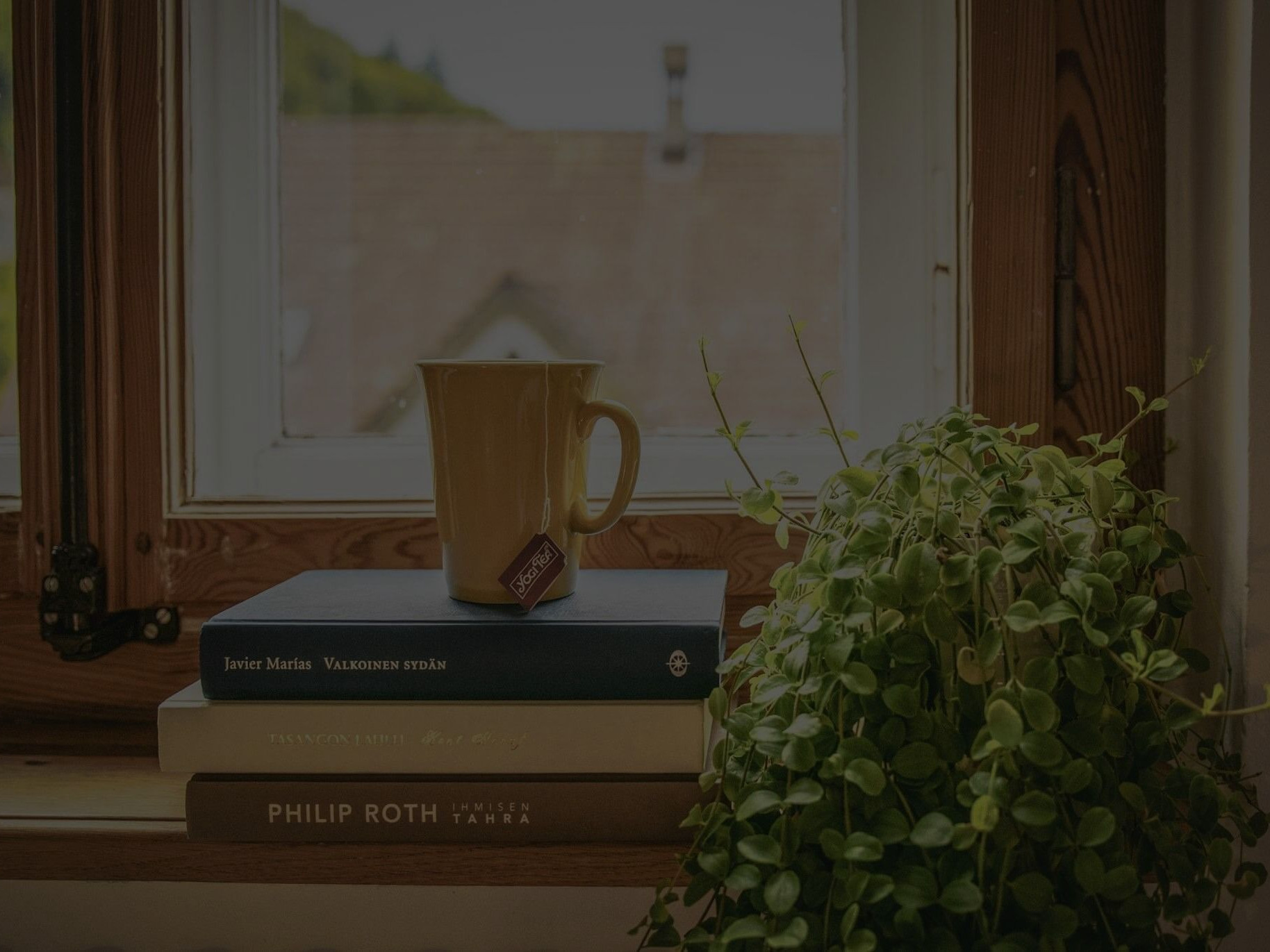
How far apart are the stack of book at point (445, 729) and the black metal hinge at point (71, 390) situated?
286 mm

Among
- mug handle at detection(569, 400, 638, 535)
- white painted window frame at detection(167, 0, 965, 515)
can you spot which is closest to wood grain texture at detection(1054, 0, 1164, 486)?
white painted window frame at detection(167, 0, 965, 515)

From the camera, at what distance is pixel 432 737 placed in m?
0.75

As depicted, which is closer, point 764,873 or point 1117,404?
point 764,873

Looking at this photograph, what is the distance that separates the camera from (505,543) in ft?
2.66

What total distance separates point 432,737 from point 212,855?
199 millimetres

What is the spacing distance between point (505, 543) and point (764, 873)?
0.33 m

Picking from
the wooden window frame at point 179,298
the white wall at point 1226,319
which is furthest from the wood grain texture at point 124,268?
the white wall at point 1226,319

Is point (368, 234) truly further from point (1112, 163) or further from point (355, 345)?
point (1112, 163)

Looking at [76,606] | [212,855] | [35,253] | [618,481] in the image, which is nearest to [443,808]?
[212,855]

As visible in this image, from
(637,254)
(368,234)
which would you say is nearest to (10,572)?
(368,234)

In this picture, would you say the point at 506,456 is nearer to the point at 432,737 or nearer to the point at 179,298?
the point at 432,737

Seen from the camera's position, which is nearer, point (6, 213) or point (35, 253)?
point (35, 253)

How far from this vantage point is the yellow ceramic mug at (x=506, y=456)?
79 cm

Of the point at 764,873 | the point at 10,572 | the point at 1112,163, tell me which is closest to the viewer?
the point at 764,873
